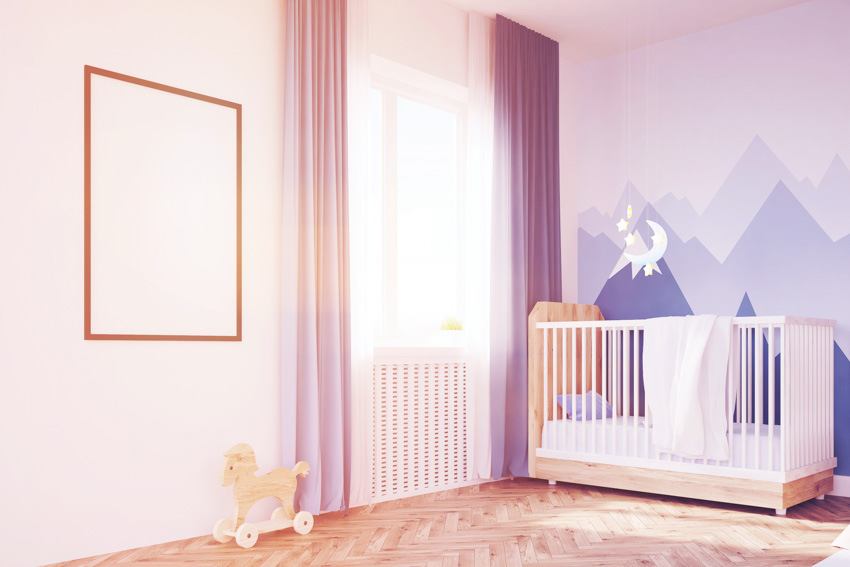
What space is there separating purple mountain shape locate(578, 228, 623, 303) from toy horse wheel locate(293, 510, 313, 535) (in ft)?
8.27

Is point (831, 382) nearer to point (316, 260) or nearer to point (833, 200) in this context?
point (833, 200)

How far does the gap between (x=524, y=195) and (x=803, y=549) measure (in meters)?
2.31

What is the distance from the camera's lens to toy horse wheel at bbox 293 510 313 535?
2.91 metres

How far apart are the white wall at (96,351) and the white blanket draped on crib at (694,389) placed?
70.1 inches

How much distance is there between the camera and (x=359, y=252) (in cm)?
345

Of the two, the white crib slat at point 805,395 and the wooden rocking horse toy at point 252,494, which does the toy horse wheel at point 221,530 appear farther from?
the white crib slat at point 805,395

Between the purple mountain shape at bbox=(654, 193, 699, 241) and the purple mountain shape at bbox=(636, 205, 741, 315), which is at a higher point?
the purple mountain shape at bbox=(654, 193, 699, 241)

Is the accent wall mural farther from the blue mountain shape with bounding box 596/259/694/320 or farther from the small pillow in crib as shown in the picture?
the small pillow in crib

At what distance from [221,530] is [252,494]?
6.5 inches

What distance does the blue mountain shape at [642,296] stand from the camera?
14.6 feet

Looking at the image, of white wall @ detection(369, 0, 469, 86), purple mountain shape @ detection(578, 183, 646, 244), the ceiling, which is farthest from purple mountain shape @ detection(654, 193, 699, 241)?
white wall @ detection(369, 0, 469, 86)

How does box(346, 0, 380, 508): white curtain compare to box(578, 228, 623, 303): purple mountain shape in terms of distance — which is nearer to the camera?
box(346, 0, 380, 508): white curtain

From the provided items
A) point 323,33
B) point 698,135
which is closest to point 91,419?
point 323,33

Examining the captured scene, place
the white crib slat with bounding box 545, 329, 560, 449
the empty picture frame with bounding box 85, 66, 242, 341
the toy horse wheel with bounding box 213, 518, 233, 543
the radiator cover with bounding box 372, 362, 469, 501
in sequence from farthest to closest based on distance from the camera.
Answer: the white crib slat with bounding box 545, 329, 560, 449 < the radiator cover with bounding box 372, 362, 469, 501 < the toy horse wheel with bounding box 213, 518, 233, 543 < the empty picture frame with bounding box 85, 66, 242, 341
